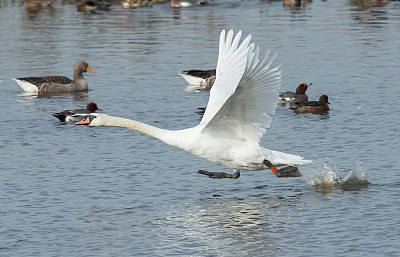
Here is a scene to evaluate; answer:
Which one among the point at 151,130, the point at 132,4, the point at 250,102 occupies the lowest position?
the point at 132,4

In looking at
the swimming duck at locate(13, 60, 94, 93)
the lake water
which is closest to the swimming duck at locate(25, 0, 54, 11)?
the lake water

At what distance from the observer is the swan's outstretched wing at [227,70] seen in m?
11.0

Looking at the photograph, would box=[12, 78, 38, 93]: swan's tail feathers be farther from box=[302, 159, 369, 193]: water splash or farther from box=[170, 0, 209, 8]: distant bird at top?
box=[170, 0, 209, 8]: distant bird at top

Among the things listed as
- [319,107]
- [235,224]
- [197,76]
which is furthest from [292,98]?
[235,224]

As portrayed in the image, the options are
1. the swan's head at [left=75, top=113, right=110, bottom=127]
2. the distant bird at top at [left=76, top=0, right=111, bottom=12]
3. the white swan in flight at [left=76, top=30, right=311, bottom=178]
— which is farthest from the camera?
the distant bird at top at [left=76, top=0, right=111, bottom=12]

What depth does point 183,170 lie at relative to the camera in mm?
13812

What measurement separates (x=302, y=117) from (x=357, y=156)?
15.2 ft

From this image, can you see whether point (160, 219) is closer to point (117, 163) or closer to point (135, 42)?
point (117, 163)

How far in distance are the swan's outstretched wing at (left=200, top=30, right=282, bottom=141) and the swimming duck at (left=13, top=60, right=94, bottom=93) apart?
11.8 m

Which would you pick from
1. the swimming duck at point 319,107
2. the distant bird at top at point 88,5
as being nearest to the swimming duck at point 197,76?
the swimming duck at point 319,107

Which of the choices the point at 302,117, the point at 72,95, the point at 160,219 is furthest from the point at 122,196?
the point at 72,95

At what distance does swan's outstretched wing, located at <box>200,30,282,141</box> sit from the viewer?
10.3 metres

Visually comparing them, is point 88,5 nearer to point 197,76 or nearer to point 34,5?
point 34,5

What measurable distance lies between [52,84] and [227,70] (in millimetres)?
12435
